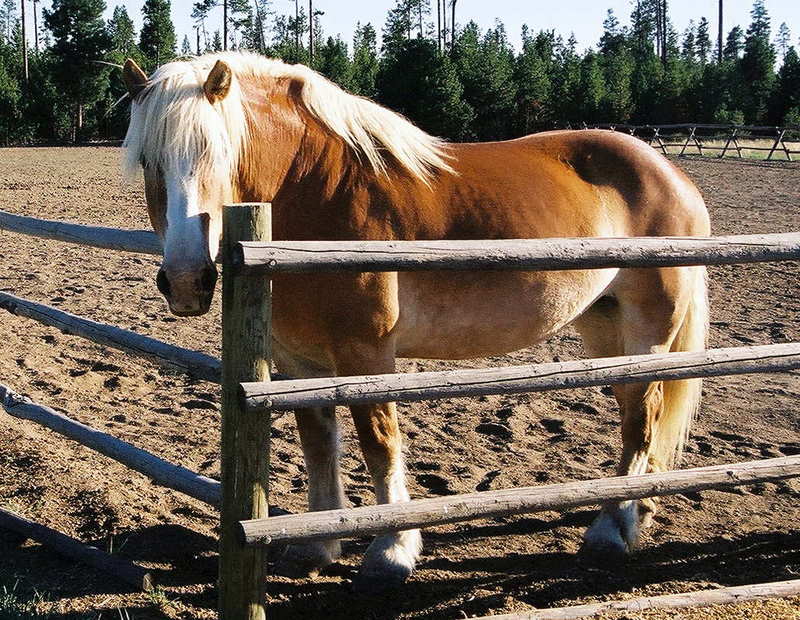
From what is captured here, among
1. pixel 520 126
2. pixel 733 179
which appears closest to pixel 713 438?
pixel 733 179

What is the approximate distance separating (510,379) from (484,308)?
0.85 m

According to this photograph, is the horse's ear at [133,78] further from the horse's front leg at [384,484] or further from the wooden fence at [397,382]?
the horse's front leg at [384,484]

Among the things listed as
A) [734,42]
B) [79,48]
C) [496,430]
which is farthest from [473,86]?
[734,42]

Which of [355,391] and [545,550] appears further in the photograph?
[545,550]

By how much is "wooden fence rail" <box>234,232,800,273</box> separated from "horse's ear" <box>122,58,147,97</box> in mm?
1027

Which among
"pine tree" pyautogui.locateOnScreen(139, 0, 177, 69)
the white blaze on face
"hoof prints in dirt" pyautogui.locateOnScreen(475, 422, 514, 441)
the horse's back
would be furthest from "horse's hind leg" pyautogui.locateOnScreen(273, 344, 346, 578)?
"pine tree" pyautogui.locateOnScreen(139, 0, 177, 69)

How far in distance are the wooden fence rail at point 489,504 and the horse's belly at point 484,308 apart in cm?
83

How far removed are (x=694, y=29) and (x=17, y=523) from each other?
95.6m

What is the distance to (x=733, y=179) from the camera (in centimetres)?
1959

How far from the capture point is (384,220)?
3.22 metres

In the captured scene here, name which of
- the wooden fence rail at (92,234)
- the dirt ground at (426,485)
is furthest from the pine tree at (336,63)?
the wooden fence rail at (92,234)

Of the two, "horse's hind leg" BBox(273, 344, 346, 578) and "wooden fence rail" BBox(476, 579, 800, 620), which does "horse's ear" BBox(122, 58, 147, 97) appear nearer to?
"horse's hind leg" BBox(273, 344, 346, 578)

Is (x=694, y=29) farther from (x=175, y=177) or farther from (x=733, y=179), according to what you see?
(x=175, y=177)

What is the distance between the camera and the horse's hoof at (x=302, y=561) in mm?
3406
